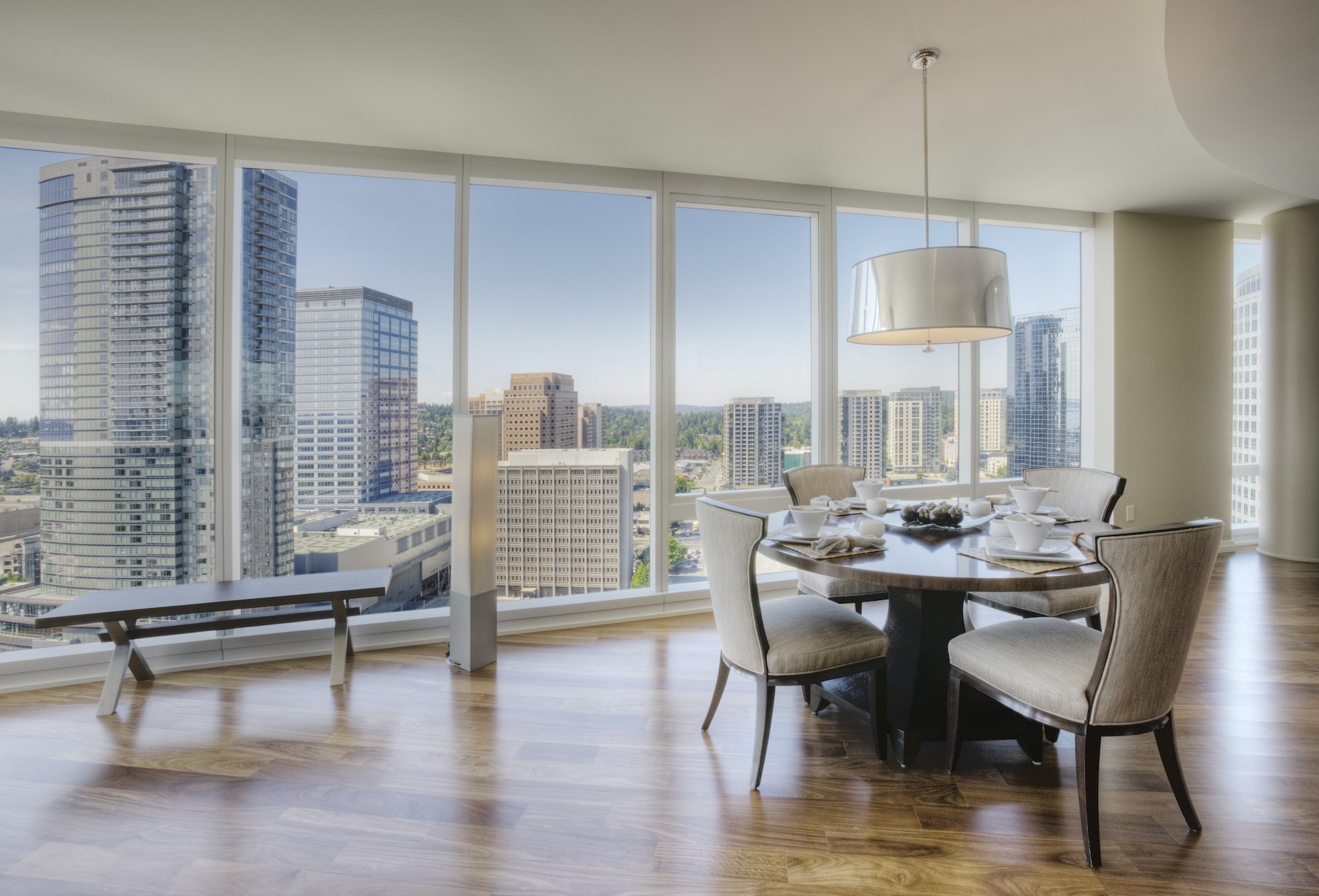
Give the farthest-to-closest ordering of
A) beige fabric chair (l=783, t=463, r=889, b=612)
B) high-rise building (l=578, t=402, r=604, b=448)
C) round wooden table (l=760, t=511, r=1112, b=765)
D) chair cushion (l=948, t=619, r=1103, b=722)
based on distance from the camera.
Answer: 1. high-rise building (l=578, t=402, r=604, b=448)
2. beige fabric chair (l=783, t=463, r=889, b=612)
3. round wooden table (l=760, t=511, r=1112, b=765)
4. chair cushion (l=948, t=619, r=1103, b=722)

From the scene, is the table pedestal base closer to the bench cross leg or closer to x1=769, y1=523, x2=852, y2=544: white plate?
x1=769, y1=523, x2=852, y2=544: white plate

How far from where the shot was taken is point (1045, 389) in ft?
15.8

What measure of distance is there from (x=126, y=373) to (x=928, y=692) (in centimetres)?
392

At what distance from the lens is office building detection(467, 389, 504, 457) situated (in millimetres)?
Result: 3631

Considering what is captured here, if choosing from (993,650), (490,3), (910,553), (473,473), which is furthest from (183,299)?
(993,650)

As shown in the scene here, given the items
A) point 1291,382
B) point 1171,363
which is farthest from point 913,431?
point 1291,382

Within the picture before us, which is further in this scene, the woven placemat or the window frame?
the window frame

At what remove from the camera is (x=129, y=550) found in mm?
3092

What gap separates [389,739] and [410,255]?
2.52 metres

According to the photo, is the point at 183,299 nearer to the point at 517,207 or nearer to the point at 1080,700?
the point at 517,207

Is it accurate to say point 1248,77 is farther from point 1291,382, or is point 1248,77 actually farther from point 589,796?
point 1291,382

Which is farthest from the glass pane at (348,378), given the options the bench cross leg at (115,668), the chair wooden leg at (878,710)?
the chair wooden leg at (878,710)

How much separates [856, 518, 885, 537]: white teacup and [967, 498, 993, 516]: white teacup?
60cm

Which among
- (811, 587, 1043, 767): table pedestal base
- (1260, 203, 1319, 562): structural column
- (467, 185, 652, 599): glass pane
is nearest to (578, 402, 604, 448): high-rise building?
(467, 185, 652, 599): glass pane
